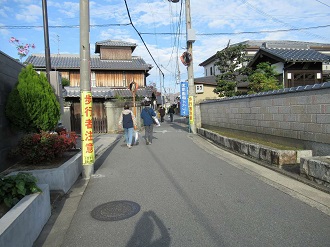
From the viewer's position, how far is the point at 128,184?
574cm

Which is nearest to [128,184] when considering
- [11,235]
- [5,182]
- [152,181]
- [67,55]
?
[152,181]

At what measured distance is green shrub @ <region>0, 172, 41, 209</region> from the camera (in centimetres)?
342

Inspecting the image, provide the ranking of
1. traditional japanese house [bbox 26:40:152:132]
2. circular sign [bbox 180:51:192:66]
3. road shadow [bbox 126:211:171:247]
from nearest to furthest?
road shadow [bbox 126:211:171:247]
circular sign [bbox 180:51:192:66]
traditional japanese house [bbox 26:40:152:132]

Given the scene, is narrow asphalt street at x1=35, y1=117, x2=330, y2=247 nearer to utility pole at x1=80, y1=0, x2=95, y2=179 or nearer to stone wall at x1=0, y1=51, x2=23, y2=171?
utility pole at x1=80, y1=0, x2=95, y2=179

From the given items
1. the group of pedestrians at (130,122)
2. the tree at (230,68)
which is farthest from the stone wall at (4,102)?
the tree at (230,68)

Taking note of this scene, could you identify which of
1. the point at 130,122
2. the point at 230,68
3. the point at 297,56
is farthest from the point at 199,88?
the point at 130,122

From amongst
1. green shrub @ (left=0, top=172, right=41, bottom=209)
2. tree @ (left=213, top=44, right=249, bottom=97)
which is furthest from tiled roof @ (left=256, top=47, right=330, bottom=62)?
green shrub @ (left=0, top=172, right=41, bottom=209)

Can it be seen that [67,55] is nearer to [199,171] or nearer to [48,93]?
[48,93]

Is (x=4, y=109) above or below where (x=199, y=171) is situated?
above

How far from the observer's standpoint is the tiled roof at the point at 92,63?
93.6 feet

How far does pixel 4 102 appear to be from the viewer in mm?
6234

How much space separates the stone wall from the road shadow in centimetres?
390

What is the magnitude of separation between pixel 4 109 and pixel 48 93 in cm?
111

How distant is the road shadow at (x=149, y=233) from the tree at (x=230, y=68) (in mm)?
17997
